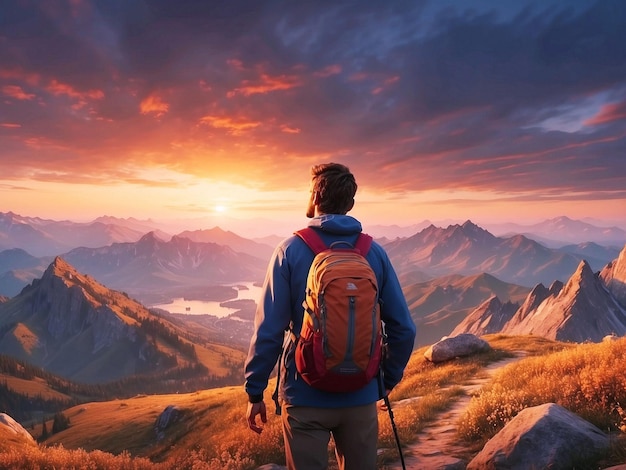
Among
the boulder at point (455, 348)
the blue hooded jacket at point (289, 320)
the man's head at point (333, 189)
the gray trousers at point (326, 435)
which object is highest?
the man's head at point (333, 189)

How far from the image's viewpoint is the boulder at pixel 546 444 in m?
7.30

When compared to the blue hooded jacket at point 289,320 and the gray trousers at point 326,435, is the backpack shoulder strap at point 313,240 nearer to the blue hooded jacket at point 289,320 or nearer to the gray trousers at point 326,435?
the blue hooded jacket at point 289,320

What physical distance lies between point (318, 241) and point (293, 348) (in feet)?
4.43

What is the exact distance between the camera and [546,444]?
24.8 feet

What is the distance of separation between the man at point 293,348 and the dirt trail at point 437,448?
5079mm

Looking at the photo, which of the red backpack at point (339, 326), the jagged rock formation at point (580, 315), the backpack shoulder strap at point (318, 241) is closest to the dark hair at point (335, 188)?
the backpack shoulder strap at point (318, 241)

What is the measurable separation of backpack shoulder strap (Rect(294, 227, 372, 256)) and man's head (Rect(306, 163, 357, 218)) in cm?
38

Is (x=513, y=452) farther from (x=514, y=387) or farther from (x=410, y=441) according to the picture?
(x=514, y=387)

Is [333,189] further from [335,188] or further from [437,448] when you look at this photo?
[437,448]

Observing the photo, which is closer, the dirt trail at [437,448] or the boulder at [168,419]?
the dirt trail at [437,448]

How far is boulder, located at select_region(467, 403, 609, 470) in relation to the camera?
7.30 meters

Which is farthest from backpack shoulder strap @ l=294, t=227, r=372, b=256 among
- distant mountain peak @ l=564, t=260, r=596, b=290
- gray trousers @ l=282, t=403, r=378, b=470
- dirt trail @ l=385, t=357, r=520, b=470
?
distant mountain peak @ l=564, t=260, r=596, b=290

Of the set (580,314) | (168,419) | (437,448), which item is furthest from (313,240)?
(580,314)

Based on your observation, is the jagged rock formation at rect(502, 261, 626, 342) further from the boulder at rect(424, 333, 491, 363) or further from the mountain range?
the boulder at rect(424, 333, 491, 363)
